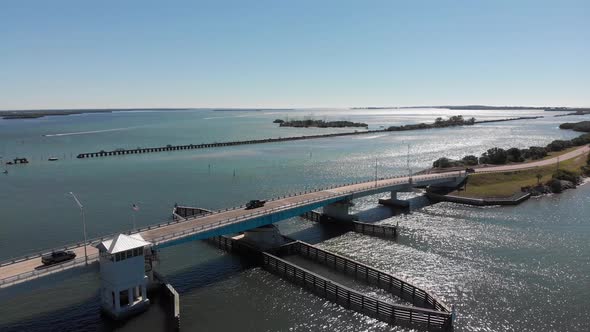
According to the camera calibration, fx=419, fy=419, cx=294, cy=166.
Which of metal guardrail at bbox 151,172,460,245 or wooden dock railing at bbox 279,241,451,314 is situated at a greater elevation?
metal guardrail at bbox 151,172,460,245

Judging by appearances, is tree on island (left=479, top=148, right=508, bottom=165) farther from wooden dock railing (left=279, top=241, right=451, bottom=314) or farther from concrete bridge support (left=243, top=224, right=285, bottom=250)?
concrete bridge support (left=243, top=224, right=285, bottom=250)

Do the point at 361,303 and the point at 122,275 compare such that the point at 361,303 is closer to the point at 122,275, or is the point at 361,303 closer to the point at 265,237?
the point at 265,237

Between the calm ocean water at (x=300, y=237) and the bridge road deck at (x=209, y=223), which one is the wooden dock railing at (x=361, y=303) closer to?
the calm ocean water at (x=300, y=237)

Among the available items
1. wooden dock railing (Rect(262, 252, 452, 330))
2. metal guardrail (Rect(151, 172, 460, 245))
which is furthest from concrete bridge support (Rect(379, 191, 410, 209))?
wooden dock railing (Rect(262, 252, 452, 330))

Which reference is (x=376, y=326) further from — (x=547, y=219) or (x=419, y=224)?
(x=547, y=219)

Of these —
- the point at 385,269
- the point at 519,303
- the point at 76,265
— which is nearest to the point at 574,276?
the point at 519,303

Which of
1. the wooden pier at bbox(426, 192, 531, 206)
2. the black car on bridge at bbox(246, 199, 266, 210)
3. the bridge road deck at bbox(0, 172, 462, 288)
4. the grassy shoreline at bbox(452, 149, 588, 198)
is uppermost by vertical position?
the black car on bridge at bbox(246, 199, 266, 210)

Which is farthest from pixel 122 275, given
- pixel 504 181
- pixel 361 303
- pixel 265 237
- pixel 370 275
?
pixel 504 181
